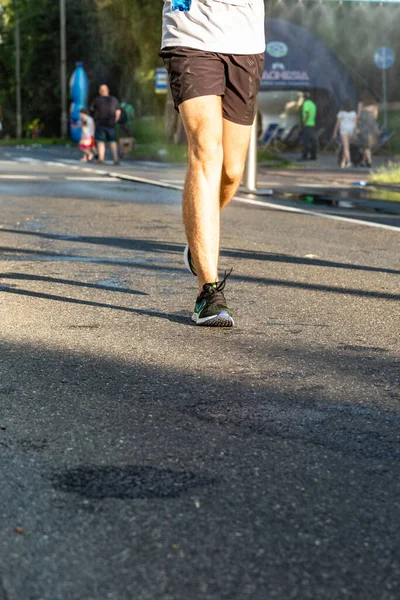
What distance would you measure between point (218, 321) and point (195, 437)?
1692 millimetres

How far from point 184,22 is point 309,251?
2960mm

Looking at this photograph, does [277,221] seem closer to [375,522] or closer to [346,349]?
[346,349]

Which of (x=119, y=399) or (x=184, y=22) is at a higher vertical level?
(x=184, y=22)

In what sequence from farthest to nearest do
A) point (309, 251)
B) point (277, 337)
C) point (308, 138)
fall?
1. point (308, 138)
2. point (309, 251)
3. point (277, 337)

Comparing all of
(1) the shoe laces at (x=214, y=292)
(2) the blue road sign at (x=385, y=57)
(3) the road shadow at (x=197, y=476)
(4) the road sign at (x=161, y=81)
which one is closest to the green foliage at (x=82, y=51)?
(4) the road sign at (x=161, y=81)

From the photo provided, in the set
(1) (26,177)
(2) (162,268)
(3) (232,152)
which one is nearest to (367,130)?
(1) (26,177)

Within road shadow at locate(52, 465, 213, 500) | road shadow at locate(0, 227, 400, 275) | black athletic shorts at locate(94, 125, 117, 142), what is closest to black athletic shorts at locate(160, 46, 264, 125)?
road shadow at locate(0, 227, 400, 275)

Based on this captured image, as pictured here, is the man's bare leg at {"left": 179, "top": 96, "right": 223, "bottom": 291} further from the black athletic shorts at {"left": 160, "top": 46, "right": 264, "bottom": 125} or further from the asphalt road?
the asphalt road

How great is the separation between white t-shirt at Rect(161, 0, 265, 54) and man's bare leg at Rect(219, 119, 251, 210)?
33cm

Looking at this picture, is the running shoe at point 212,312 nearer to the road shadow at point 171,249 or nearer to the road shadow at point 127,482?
the road shadow at point 127,482

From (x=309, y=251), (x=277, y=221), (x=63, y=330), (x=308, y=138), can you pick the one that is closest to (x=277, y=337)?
(x=63, y=330)

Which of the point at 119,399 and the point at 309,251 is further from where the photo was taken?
the point at 309,251

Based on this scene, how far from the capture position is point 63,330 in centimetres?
462

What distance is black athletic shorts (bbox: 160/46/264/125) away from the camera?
4.89 metres
